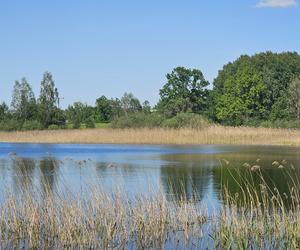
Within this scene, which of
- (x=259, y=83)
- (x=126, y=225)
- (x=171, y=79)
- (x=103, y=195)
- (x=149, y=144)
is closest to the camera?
(x=126, y=225)

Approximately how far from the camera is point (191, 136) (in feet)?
133

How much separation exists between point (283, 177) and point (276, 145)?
19606 millimetres

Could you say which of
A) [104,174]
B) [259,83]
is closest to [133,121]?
[259,83]

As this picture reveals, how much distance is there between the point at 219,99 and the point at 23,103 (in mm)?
22685

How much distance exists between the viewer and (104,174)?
18922 millimetres

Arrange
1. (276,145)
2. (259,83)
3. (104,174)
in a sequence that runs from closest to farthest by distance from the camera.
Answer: (104,174)
(276,145)
(259,83)

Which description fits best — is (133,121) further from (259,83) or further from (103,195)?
(103,195)

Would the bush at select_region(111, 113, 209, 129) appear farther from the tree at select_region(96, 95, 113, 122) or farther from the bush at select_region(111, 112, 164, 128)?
the tree at select_region(96, 95, 113, 122)

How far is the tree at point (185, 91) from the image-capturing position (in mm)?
69113

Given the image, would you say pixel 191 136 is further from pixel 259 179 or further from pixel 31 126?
pixel 259 179

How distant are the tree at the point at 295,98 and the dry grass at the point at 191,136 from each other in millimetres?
16911

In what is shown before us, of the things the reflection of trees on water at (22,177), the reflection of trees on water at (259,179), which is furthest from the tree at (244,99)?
the reflection of trees on water at (22,177)

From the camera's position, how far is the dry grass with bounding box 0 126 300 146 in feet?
130

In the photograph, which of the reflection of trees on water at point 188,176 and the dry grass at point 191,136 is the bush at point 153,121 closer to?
the dry grass at point 191,136
